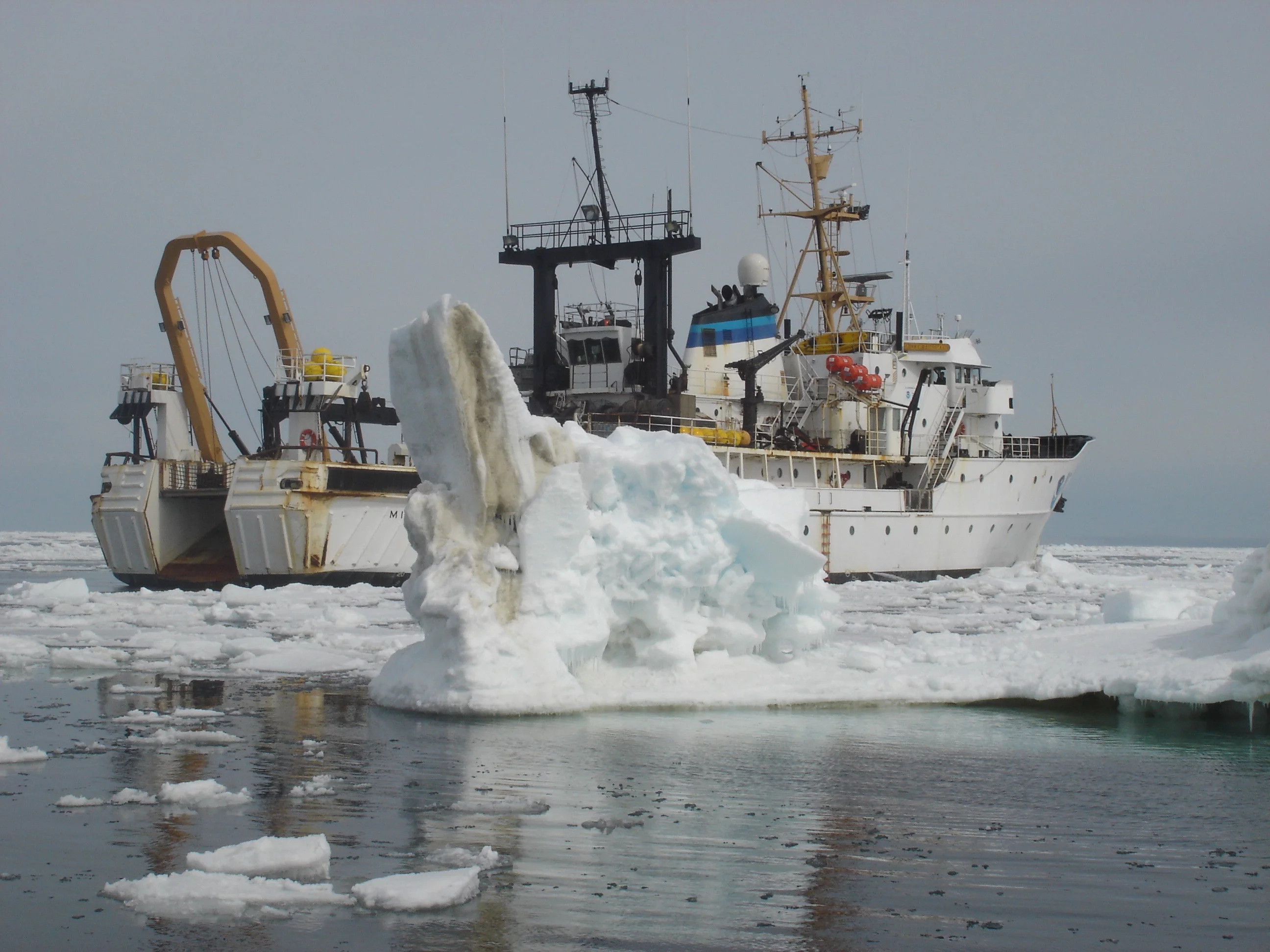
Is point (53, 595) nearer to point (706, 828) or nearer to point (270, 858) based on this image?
point (270, 858)

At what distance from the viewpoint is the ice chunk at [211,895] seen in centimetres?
652

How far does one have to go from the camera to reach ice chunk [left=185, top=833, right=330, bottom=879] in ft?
23.1

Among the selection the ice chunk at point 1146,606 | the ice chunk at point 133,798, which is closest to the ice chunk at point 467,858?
the ice chunk at point 133,798

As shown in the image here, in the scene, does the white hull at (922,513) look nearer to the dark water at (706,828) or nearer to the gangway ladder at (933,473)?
the gangway ladder at (933,473)

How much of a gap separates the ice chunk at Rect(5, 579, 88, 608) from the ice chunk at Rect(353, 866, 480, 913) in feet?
66.2

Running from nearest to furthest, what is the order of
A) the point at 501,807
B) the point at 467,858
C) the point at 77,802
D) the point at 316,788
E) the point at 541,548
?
the point at 467,858 < the point at 77,802 < the point at 501,807 < the point at 316,788 < the point at 541,548

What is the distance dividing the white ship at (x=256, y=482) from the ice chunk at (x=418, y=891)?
68.9ft

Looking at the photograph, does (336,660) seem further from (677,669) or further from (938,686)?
(938,686)

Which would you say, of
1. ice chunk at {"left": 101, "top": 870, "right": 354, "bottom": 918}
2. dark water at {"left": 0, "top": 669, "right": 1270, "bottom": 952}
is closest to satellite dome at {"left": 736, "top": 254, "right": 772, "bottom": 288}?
dark water at {"left": 0, "top": 669, "right": 1270, "bottom": 952}

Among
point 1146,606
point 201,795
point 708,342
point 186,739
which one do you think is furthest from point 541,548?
point 708,342

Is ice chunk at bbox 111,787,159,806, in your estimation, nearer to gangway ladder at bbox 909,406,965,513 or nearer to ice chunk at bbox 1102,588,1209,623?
ice chunk at bbox 1102,588,1209,623

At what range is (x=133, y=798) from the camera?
28.5 feet

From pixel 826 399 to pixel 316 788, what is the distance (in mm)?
30202

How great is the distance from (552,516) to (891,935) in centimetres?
678
